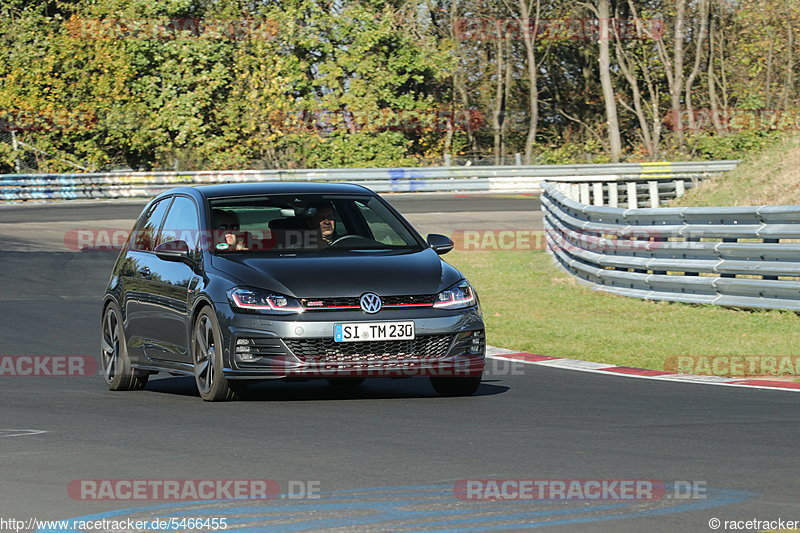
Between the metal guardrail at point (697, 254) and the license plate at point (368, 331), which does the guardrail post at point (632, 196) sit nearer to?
the metal guardrail at point (697, 254)

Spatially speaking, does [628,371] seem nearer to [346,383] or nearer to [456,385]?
[456,385]

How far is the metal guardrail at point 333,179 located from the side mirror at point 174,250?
30029 mm

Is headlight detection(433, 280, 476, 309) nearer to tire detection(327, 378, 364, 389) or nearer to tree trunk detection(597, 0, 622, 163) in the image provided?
tire detection(327, 378, 364, 389)

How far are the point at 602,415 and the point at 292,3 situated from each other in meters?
45.6

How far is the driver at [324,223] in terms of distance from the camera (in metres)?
10.4

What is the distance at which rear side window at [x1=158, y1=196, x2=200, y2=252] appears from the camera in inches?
412

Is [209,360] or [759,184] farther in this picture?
[759,184]

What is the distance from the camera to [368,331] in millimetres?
9414

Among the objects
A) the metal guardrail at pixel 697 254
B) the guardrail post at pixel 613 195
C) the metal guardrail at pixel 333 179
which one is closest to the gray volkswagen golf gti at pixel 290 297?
the metal guardrail at pixel 697 254

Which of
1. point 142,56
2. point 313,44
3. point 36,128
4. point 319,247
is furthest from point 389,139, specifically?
point 319,247

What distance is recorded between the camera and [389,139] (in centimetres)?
5184

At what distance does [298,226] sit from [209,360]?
3.98 feet

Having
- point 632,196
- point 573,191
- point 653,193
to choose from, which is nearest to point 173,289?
point 573,191

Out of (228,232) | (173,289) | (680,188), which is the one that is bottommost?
(680,188)
